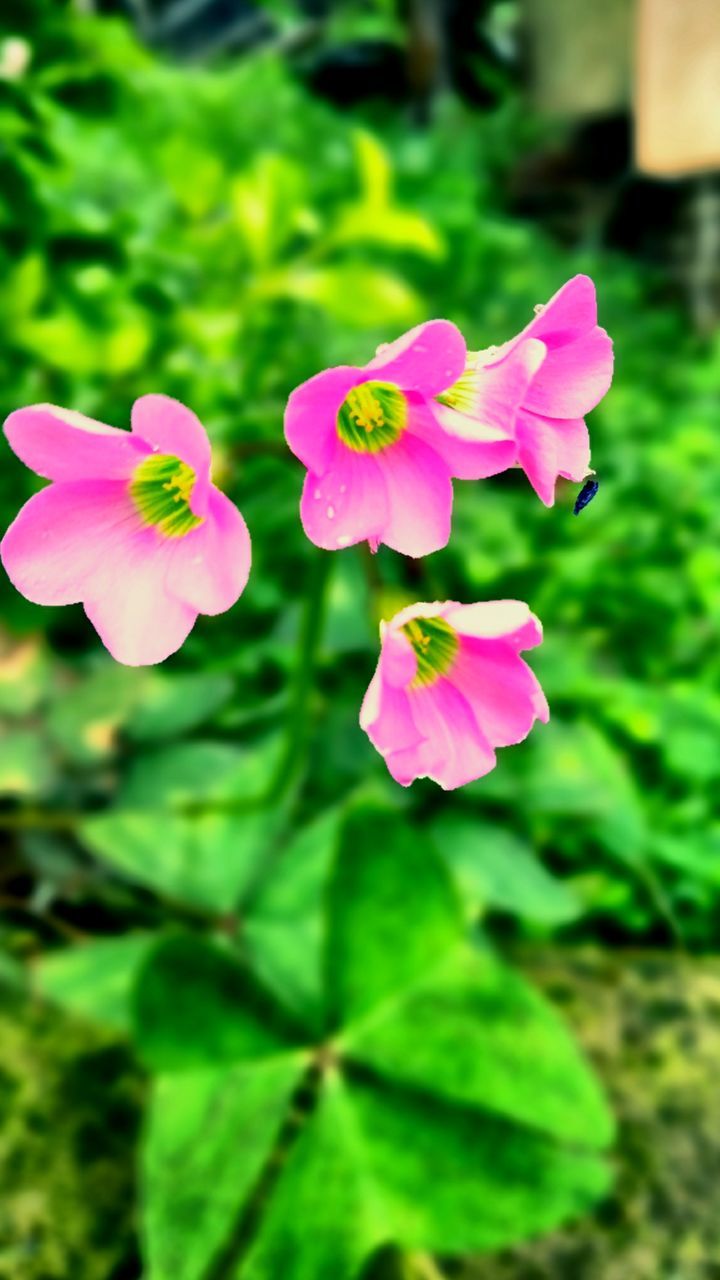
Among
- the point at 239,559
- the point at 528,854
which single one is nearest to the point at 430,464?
the point at 239,559

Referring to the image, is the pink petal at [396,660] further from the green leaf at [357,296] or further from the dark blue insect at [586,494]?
the green leaf at [357,296]

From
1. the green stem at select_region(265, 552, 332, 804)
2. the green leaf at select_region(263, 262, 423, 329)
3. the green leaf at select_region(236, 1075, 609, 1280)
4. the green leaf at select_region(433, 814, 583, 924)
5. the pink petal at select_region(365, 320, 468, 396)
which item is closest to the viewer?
the pink petal at select_region(365, 320, 468, 396)

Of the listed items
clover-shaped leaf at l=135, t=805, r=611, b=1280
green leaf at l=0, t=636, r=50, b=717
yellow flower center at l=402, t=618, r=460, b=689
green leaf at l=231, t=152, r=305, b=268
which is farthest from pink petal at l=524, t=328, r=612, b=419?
green leaf at l=231, t=152, r=305, b=268

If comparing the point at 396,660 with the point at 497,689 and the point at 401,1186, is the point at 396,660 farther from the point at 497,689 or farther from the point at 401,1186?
the point at 401,1186

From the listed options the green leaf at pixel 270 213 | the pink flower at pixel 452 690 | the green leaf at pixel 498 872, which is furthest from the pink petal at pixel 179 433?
the green leaf at pixel 270 213

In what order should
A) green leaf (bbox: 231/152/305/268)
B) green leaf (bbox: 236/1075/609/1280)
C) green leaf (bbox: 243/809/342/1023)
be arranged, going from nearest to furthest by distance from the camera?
green leaf (bbox: 236/1075/609/1280) < green leaf (bbox: 243/809/342/1023) < green leaf (bbox: 231/152/305/268)

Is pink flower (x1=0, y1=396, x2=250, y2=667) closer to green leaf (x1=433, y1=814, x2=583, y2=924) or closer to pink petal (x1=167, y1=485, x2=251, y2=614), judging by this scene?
pink petal (x1=167, y1=485, x2=251, y2=614)

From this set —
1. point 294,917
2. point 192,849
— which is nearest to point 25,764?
point 192,849
